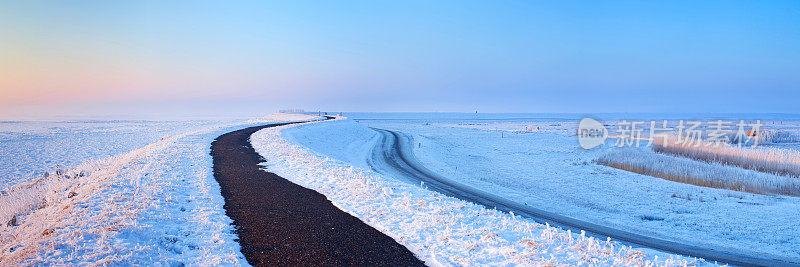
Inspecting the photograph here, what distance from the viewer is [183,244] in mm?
7055

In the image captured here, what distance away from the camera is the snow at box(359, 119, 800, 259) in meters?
11.2

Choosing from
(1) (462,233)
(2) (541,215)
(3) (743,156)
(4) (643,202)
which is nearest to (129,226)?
(1) (462,233)

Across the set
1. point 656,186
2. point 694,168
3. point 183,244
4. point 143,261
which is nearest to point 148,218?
point 183,244

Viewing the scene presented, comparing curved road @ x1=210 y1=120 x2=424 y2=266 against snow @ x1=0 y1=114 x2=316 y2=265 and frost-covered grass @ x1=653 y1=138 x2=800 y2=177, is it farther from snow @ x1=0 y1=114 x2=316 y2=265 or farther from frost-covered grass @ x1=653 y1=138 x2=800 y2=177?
frost-covered grass @ x1=653 y1=138 x2=800 y2=177

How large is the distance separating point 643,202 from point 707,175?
6.56 meters

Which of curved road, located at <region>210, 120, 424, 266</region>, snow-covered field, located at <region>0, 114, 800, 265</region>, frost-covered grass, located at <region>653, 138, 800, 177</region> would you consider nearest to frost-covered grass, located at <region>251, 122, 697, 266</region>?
snow-covered field, located at <region>0, 114, 800, 265</region>

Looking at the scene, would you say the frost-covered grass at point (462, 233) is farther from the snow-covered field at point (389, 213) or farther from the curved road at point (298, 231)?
the curved road at point (298, 231)

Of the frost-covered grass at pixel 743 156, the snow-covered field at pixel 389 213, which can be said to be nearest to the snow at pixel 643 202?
the snow-covered field at pixel 389 213

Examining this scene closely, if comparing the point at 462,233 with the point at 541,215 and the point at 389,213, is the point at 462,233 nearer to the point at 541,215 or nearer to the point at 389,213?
the point at 389,213

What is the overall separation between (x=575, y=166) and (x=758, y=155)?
10247 mm

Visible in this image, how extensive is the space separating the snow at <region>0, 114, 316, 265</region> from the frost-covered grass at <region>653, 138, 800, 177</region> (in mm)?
26649

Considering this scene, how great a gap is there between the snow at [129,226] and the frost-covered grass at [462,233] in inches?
123

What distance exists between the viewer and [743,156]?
23641 mm

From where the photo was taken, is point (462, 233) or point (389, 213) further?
point (389, 213)
